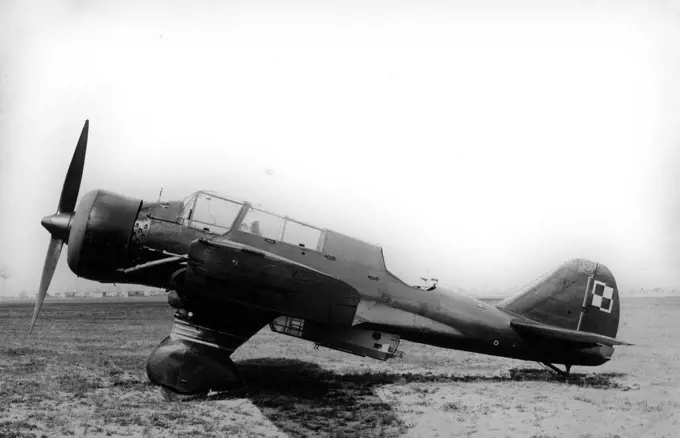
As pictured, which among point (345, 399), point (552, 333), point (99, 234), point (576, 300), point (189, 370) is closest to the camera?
point (189, 370)

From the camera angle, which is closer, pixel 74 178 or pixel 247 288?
pixel 247 288

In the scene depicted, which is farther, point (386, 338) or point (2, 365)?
point (2, 365)

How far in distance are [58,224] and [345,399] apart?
507 centimetres

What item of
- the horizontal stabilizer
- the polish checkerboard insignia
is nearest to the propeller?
the horizontal stabilizer

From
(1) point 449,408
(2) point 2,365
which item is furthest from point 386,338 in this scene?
(2) point 2,365

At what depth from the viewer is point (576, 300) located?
8555mm

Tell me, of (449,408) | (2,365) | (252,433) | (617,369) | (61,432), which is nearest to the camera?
(61,432)

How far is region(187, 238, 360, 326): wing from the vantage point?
557 centimetres

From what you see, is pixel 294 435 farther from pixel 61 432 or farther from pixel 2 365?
pixel 2 365

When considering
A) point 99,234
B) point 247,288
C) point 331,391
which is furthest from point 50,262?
point 331,391

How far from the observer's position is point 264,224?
278 inches

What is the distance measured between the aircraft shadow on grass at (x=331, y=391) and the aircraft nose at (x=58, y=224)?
3.35 metres

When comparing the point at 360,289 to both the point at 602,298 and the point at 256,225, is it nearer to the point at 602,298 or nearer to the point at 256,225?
the point at 256,225

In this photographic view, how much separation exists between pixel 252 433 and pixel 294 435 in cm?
47
